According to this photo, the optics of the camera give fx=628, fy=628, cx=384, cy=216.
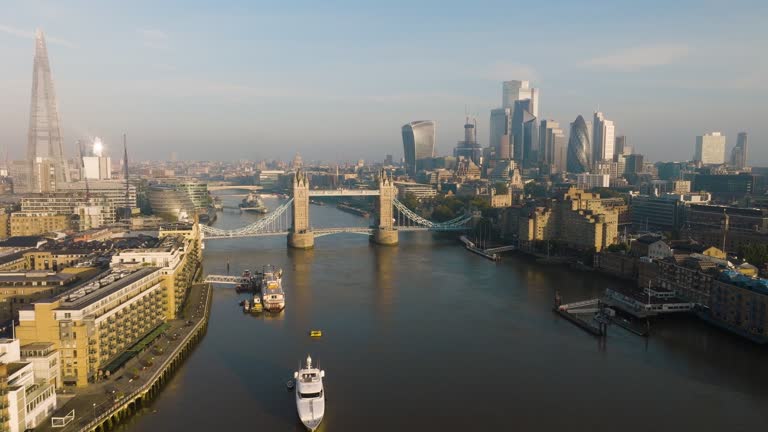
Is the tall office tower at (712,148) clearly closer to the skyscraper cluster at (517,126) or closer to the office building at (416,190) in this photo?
the skyscraper cluster at (517,126)

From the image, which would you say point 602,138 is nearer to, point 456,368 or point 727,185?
point 727,185

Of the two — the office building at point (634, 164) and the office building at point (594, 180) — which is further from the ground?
the office building at point (634, 164)

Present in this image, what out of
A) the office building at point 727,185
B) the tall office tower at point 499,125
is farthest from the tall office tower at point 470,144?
the office building at point 727,185

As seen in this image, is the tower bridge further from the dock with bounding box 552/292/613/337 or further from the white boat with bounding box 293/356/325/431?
the white boat with bounding box 293/356/325/431

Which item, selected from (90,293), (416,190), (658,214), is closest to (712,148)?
(416,190)

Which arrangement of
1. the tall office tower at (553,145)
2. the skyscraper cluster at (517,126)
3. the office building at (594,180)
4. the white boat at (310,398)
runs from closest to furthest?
the white boat at (310,398) → the office building at (594,180) → the tall office tower at (553,145) → the skyscraper cluster at (517,126)

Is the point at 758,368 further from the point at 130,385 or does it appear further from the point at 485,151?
the point at 485,151

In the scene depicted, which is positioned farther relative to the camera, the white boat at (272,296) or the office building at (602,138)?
the office building at (602,138)
